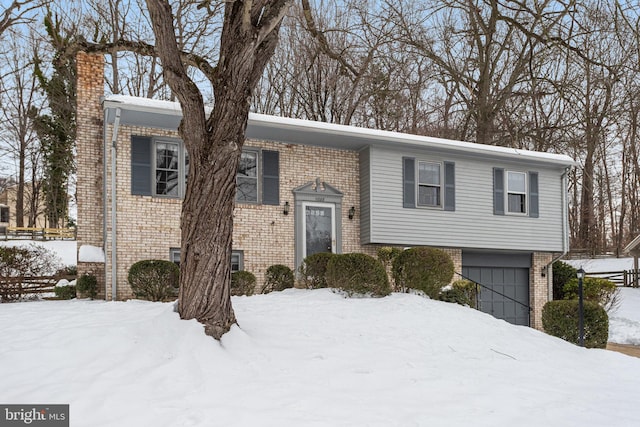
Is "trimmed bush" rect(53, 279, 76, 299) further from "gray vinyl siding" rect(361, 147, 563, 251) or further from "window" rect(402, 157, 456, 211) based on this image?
"window" rect(402, 157, 456, 211)

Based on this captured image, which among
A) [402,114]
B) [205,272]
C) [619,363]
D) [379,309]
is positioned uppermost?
[402,114]

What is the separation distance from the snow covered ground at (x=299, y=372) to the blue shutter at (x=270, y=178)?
15.8ft

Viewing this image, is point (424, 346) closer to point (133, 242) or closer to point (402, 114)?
point (133, 242)

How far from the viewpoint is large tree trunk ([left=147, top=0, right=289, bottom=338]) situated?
22.7 ft

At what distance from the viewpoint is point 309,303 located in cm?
1034

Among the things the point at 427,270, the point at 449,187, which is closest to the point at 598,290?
the point at 449,187

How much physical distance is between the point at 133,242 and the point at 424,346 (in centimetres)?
731

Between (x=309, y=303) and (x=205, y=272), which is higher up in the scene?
(x=205, y=272)

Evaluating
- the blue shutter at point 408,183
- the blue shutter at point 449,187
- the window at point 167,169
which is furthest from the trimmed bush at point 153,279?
the blue shutter at point 449,187

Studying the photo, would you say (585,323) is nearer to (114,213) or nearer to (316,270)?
(316,270)

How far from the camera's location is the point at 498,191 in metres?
16.6

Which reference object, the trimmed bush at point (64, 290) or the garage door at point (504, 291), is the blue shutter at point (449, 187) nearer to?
the garage door at point (504, 291)

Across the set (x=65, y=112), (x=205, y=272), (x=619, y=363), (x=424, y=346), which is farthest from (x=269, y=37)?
(x=65, y=112)

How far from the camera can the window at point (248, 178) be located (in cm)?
1395
